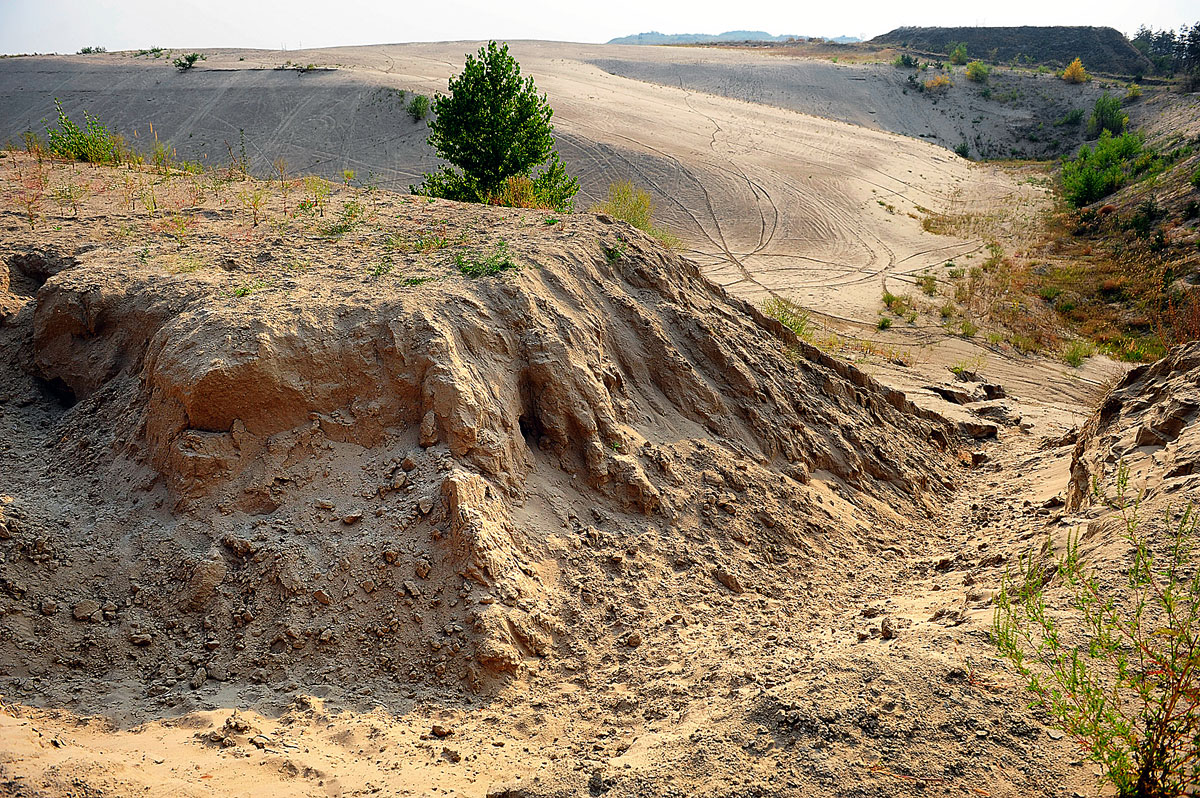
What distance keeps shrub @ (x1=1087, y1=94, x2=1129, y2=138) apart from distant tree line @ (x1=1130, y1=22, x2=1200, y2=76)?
8.91m

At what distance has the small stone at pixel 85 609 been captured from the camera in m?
4.23

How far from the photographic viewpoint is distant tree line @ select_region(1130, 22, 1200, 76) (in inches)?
1796

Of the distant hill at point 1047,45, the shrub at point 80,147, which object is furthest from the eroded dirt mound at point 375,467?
the distant hill at point 1047,45

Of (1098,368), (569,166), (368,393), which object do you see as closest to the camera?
(368,393)

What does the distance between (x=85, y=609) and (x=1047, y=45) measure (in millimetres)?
71474

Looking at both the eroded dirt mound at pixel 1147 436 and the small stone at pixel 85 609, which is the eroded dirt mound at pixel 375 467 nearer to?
the small stone at pixel 85 609

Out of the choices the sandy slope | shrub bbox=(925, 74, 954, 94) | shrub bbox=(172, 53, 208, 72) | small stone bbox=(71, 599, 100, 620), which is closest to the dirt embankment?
small stone bbox=(71, 599, 100, 620)

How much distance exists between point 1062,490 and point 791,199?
751 inches

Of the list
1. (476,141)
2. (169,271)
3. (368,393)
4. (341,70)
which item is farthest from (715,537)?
(341,70)

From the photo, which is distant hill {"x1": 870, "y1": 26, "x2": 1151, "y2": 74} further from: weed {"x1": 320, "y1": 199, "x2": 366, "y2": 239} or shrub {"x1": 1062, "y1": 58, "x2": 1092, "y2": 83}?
weed {"x1": 320, "y1": 199, "x2": 366, "y2": 239}

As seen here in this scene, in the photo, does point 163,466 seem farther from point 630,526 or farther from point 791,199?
point 791,199

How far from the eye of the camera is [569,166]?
2397 centimetres

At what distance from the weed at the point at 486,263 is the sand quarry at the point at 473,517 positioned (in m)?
0.05

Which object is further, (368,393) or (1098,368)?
(1098,368)
